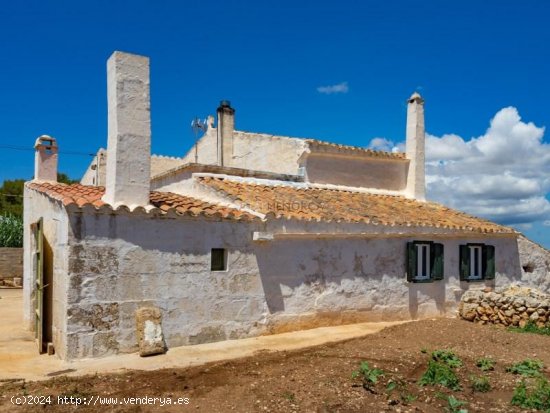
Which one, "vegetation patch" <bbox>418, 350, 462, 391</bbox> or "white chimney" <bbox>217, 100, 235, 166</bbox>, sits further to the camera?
"white chimney" <bbox>217, 100, 235, 166</bbox>

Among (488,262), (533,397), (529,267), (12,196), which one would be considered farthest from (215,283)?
(12,196)

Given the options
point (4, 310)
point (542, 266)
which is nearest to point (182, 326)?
point (4, 310)

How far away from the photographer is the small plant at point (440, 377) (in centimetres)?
699

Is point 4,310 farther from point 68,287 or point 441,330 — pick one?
point 441,330

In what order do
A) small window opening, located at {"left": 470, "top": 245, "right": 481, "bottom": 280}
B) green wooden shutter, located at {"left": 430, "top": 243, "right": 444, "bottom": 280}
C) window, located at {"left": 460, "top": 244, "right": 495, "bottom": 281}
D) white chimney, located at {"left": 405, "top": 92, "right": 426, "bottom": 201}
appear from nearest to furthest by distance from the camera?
green wooden shutter, located at {"left": 430, "top": 243, "right": 444, "bottom": 280}, window, located at {"left": 460, "top": 244, "right": 495, "bottom": 281}, small window opening, located at {"left": 470, "top": 245, "right": 481, "bottom": 280}, white chimney, located at {"left": 405, "top": 92, "right": 426, "bottom": 201}

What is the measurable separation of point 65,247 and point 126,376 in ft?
7.62

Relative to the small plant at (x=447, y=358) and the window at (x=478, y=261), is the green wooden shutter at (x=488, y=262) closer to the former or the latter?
the window at (x=478, y=261)

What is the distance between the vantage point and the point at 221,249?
9.53 metres

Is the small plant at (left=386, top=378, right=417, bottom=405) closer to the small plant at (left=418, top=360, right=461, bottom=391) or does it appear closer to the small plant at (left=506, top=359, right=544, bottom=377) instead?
the small plant at (left=418, top=360, right=461, bottom=391)

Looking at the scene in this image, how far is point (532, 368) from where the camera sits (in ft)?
26.5

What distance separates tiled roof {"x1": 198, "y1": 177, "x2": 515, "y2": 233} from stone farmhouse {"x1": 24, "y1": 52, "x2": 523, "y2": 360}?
2.6 inches

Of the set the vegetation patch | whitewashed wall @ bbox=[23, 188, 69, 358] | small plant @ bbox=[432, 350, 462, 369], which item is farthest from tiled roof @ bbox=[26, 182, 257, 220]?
the vegetation patch

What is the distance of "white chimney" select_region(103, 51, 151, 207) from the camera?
8625mm

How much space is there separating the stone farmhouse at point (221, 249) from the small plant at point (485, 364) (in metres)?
3.46
